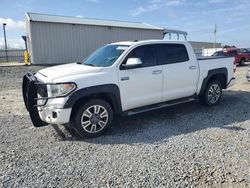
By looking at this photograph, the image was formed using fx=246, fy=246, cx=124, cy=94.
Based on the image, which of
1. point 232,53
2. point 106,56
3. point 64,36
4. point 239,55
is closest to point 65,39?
point 64,36

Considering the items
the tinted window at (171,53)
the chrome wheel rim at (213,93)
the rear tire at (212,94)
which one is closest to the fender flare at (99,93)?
the tinted window at (171,53)

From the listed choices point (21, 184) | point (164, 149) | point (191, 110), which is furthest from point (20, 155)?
point (191, 110)

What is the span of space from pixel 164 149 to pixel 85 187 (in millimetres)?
1630

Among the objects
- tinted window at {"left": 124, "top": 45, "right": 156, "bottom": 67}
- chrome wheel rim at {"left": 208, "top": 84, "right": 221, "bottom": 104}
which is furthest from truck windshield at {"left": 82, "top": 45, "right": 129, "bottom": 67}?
chrome wheel rim at {"left": 208, "top": 84, "right": 221, "bottom": 104}

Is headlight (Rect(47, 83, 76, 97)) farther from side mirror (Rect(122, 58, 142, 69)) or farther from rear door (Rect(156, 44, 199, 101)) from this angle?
rear door (Rect(156, 44, 199, 101))

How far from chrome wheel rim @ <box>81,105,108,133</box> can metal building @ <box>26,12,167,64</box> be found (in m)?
16.9

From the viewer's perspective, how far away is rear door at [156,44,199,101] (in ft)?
19.0

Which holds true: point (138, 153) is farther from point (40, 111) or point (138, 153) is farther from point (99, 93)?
point (40, 111)

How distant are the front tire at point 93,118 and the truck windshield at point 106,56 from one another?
91 cm

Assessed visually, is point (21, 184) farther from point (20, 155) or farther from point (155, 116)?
point (155, 116)

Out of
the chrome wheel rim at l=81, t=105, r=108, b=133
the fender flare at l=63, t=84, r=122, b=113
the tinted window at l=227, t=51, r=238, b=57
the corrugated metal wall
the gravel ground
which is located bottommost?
the gravel ground

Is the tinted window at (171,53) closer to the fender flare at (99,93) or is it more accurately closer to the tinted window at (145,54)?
the tinted window at (145,54)

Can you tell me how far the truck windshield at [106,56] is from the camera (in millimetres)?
5332

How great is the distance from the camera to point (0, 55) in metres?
27.8
